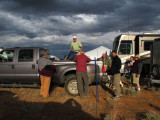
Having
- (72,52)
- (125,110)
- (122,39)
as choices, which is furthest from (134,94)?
(122,39)

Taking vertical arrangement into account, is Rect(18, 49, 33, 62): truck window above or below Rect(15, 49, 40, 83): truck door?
above

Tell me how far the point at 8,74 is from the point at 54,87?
2.26m

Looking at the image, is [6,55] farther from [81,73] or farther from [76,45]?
[81,73]

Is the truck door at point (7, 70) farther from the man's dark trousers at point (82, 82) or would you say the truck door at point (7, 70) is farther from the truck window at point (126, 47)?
the truck window at point (126, 47)

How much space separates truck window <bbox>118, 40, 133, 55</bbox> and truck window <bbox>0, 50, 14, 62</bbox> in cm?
853

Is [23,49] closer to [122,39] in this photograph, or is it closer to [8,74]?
[8,74]

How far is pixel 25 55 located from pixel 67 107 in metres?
3.16

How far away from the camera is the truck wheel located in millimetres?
6407

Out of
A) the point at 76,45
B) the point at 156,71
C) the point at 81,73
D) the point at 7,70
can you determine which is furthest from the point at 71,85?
the point at 156,71

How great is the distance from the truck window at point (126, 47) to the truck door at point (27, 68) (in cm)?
802

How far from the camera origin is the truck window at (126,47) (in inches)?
507

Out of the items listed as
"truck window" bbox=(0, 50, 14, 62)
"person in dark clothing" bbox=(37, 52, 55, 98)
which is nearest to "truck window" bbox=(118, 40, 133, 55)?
"person in dark clothing" bbox=(37, 52, 55, 98)

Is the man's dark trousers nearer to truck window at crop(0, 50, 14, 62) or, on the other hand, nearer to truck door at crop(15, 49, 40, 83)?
truck door at crop(15, 49, 40, 83)

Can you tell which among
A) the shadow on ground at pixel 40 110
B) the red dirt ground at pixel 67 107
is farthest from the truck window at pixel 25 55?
the shadow on ground at pixel 40 110
